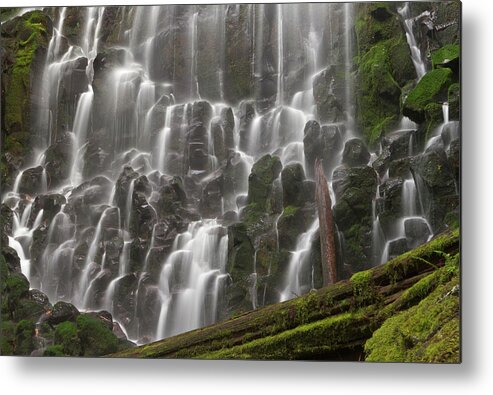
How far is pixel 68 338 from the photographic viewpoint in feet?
19.2

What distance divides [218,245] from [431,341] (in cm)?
168

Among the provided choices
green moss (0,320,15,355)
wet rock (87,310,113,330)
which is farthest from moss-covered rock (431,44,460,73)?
green moss (0,320,15,355)

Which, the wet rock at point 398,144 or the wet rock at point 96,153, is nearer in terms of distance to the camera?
the wet rock at point 398,144

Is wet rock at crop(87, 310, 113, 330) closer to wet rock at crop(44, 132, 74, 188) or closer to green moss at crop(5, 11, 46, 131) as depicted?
wet rock at crop(44, 132, 74, 188)

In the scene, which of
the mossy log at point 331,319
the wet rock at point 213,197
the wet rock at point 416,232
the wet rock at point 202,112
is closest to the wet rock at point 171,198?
the wet rock at point 213,197

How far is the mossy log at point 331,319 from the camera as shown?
5.52 m

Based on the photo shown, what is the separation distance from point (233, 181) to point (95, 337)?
1.57 m

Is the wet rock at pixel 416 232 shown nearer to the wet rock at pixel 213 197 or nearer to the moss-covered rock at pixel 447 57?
the moss-covered rock at pixel 447 57

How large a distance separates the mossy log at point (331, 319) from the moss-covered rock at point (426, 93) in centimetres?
91

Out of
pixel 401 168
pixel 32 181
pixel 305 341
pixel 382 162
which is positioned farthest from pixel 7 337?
pixel 401 168

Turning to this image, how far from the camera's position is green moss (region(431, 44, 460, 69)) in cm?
551

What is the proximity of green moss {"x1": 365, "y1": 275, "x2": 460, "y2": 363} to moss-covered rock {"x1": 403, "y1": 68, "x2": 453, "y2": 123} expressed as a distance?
122 centimetres

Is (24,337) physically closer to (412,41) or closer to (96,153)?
(96,153)

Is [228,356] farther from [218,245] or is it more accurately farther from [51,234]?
[51,234]
